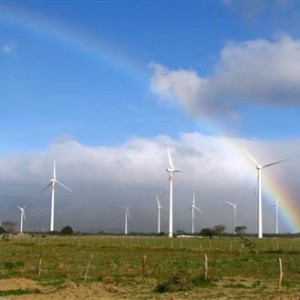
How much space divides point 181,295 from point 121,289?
4.75 metres

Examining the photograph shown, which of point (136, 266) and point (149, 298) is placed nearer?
point (149, 298)

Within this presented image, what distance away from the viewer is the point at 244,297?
107 ft

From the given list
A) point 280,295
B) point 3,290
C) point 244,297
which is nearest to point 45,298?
point 3,290

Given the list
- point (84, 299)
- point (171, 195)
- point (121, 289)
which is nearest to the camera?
point (84, 299)

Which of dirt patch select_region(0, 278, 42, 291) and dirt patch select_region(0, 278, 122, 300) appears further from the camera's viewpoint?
dirt patch select_region(0, 278, 42, 291)

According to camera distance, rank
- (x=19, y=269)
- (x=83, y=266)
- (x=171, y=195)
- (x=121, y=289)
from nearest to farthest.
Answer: (x=121, y=289)
(x=19, y=269)
(x=83, y=266)
(x=171, y=195)

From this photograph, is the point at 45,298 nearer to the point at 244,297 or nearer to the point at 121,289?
the point at 121,289

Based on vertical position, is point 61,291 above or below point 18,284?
below

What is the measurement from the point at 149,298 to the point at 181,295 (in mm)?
2109

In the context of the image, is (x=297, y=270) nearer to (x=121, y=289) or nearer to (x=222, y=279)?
(x=222, y=279)

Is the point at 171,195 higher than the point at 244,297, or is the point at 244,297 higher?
the point at 171,195

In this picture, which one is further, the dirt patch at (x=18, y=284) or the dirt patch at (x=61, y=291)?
the dirt patch at (x=18, y=284)

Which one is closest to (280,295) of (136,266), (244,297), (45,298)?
(244,297)

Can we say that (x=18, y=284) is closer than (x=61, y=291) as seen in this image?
No
